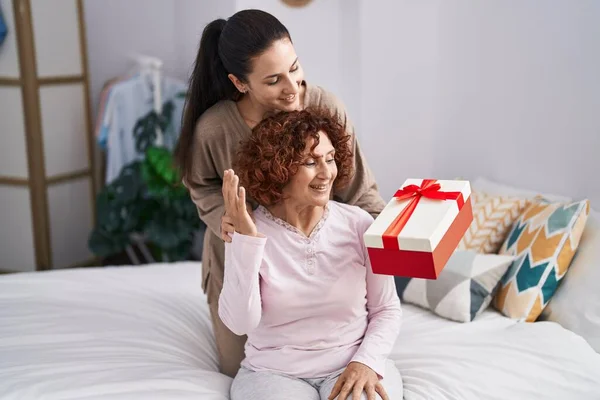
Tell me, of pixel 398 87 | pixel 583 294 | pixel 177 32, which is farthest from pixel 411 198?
pixel 177 32

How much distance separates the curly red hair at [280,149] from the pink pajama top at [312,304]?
0.10m

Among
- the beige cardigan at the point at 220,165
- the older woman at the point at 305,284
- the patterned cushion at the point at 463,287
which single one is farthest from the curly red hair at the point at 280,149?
the patterned cushion at the point at 463,287

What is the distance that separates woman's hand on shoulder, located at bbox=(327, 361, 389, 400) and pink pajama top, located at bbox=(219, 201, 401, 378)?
22 mm

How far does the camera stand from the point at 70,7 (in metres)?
3.57

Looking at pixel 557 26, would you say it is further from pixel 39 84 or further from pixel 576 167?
pixel 39 84

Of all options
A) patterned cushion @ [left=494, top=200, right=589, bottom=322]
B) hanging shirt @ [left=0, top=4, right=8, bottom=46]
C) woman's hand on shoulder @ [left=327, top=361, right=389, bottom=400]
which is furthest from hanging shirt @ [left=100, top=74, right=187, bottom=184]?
woman's hand on shoulder @ [left=327, top=361, right=389, bottom=400]

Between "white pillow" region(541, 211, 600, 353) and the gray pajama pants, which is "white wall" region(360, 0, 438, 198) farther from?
the gray pajama pants

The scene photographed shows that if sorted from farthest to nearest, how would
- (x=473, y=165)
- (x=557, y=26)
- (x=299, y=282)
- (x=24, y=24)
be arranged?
(x=24, y=24)
(x=473, y=165)
(x=557, y=26)
(x=299, y=282)

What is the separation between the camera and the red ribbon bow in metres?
1.42

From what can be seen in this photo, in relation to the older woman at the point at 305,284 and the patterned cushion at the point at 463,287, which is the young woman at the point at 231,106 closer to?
the older woman at the point at 305,284

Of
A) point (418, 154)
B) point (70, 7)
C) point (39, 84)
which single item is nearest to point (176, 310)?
point (418, 154)

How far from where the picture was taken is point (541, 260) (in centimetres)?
208

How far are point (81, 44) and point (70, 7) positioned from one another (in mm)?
192

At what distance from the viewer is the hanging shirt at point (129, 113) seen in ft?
11.5
